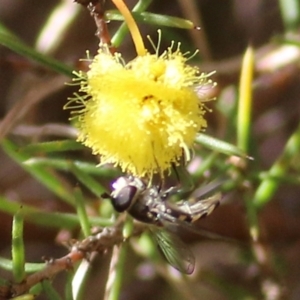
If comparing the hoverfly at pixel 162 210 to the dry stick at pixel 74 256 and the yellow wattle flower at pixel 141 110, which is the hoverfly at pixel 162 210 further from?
the yellow wattle flower at pixel 141 110

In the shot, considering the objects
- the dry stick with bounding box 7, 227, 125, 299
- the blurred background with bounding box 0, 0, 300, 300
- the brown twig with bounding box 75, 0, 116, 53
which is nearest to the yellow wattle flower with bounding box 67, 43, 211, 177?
the brown twig with bounding box 75, 0, 116, 53

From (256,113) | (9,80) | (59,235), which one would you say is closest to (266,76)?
(256,113)

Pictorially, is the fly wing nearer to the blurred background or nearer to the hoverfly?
the hoverfly

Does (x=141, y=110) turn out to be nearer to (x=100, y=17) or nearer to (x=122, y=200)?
(x=100, y=17)

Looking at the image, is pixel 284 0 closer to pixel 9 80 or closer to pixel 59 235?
pixel 59 235

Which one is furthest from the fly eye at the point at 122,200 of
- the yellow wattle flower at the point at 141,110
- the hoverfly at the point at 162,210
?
the yellow wattle flower at the point at 141,110

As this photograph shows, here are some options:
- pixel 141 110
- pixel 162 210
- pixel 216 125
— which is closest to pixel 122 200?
pixel 162 210
